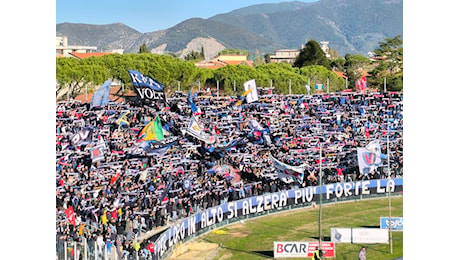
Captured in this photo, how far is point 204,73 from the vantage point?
52125 mm

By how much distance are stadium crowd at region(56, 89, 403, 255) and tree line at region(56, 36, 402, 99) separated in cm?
848

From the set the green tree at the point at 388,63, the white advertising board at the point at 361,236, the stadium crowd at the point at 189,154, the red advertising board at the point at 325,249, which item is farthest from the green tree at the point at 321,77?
the red advertising board at the point at 325,249

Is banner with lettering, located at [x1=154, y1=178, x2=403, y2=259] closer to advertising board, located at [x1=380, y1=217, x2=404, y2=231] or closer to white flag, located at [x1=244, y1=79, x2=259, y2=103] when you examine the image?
advertising board, located at [x1=380, y1=217, x2=404, y2=231]

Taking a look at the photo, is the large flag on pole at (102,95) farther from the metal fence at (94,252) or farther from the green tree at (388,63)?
the green tree at (388,63)

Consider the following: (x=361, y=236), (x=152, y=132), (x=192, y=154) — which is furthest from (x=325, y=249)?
(x=192, y=154)

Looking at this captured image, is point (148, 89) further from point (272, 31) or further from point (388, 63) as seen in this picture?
point (272, 31)

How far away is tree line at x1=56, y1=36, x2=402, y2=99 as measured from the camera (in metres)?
43.4

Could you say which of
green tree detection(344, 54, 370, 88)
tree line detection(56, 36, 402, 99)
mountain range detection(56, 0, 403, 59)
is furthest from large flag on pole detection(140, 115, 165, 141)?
green tree detection(344, 54, 370, 88)

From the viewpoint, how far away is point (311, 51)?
245 feet

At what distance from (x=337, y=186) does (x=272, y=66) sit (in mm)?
27222

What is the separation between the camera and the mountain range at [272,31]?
73456 mm

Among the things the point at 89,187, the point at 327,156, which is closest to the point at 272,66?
the point at 327,156
